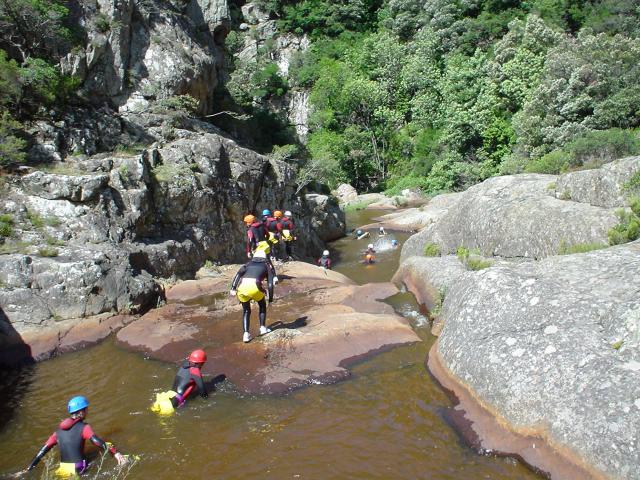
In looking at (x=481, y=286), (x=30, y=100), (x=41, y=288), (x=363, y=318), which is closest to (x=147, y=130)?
(x=30, y=100)

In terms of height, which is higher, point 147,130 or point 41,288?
point 147,130

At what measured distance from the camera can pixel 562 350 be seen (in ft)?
21.1

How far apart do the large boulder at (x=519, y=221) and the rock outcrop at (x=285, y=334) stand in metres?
3.28

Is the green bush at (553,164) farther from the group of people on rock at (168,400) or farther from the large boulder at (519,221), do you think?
the group of people on rock at (168,400)

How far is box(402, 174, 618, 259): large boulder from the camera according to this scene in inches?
442

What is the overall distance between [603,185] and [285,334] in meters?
8.73

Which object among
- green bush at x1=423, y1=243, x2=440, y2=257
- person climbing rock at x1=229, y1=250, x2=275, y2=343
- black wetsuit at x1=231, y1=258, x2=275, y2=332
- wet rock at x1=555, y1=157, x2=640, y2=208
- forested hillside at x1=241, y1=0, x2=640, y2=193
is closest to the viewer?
person climbing rock at x1=229, y1=250, x2=275, y2=343

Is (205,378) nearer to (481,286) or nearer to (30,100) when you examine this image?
(481,286)

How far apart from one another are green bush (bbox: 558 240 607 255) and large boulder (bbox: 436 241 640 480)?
1784 mm

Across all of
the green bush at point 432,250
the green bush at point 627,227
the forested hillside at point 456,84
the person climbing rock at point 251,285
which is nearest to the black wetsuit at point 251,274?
the person climbing rock at point 251,285

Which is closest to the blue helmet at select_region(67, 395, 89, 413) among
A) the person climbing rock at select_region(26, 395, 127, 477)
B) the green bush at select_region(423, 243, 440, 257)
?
the person climbing rock at select_region(26, 395, 127, 477)

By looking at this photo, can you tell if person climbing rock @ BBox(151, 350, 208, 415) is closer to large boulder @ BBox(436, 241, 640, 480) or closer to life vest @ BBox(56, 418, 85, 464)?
life vest @ BBox(56, 418, 85, 464)

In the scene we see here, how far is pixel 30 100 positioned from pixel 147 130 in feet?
19.2

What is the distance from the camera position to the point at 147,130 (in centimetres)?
2280
